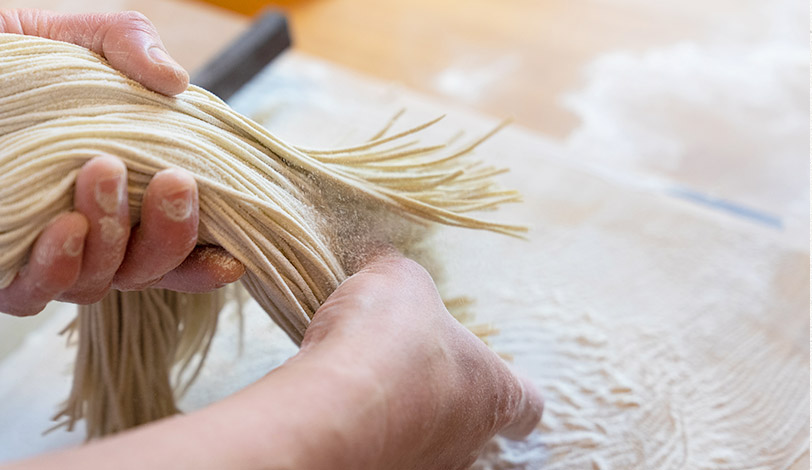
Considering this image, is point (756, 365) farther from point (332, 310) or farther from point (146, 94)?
point (146, 94)

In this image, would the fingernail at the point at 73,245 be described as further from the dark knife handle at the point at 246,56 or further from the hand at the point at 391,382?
the dark knife handle at the point at 246,56

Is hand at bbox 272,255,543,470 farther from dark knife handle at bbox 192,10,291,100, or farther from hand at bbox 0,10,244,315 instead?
dark knife handle at bbox 192,10,291,100

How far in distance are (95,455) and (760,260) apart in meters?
0.80

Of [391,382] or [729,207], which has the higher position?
[391,382]

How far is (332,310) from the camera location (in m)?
0.50

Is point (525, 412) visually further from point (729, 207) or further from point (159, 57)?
point (729, 207)

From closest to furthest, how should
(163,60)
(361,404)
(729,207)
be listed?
1. (361,404)
2. (163,60)
3. (729,207)

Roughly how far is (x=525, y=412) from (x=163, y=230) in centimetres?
35

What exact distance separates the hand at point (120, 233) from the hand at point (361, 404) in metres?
0.10

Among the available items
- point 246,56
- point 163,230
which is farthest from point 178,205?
point 246,56

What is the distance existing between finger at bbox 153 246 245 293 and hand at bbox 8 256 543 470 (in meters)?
0.07

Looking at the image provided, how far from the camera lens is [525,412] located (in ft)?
2.14

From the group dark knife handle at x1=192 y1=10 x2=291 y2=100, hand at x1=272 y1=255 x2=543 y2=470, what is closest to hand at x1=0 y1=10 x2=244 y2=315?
hand at x1=272 y1=255 x2=543 y2=470

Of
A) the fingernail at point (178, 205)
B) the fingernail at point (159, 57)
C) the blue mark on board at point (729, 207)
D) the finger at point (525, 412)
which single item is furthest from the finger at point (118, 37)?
the blue mark on board at point (729, 207)
